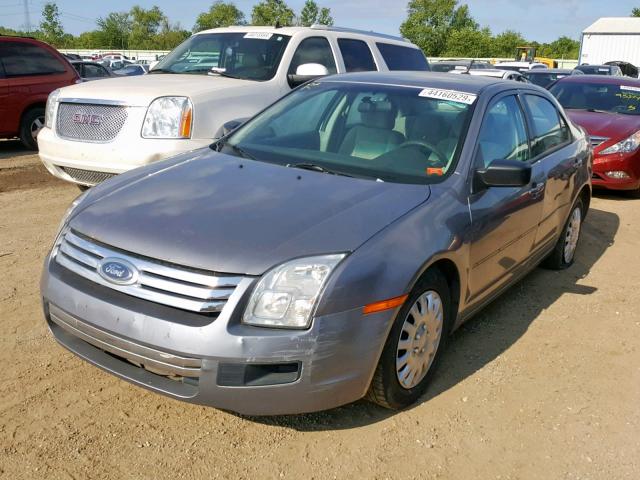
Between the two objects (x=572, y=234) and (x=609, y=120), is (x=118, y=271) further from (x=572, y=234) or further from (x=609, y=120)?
(x=609, y=120)

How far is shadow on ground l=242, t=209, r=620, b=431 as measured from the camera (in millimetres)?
3092

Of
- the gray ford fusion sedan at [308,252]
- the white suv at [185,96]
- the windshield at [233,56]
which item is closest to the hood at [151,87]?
the white suv at [185,96]

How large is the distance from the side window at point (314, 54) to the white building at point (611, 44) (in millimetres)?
38637

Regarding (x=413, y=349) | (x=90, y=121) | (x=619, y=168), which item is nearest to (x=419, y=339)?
(x=413, y=349)

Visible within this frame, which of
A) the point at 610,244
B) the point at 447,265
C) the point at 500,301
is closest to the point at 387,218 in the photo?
the point at 447,265

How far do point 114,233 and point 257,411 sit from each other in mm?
1006

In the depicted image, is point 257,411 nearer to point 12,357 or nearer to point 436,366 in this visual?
point 436,366

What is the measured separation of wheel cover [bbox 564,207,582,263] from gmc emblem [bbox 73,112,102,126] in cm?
419

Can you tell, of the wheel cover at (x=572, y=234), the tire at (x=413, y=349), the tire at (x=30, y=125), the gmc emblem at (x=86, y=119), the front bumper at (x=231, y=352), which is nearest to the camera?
the front bumper at (x=231, y=352)

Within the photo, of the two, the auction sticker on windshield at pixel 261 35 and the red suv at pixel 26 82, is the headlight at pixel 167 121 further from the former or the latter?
the red suv at pixel 26 82

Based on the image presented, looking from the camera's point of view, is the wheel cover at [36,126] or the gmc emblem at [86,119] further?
the wheel cover at [36,126]

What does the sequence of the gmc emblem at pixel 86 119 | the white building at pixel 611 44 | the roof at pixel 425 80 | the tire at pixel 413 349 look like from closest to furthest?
1. the tire at pixel 413 349
2. the roof at pixel 425 80
3. the gmc emblem at pixel 86 119
4. the white building at pixel 611 44

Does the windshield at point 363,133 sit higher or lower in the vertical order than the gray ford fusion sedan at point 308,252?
higher

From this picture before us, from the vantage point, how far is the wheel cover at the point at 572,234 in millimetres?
5367
